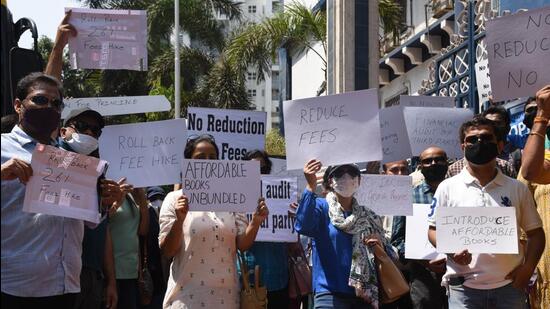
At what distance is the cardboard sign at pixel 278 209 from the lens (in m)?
7.82

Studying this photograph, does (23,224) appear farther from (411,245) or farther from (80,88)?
(80,88)

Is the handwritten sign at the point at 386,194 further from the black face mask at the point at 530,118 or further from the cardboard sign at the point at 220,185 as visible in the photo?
the black face mask at the point at 530,118

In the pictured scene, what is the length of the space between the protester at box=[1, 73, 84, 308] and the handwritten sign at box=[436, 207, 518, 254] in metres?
2.14

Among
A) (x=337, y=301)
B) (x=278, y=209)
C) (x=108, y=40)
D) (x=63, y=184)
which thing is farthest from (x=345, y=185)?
(x=63, y=184)

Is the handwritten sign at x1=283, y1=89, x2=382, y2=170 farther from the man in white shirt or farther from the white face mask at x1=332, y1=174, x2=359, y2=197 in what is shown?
the man in white shirt

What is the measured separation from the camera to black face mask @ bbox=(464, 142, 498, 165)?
6125mm

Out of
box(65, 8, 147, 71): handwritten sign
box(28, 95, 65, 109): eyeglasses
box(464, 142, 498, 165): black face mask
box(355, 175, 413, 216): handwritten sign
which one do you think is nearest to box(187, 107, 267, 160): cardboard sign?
box(65, 8, 147, 71): handwritten sign

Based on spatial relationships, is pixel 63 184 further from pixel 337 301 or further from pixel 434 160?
pixel 434 160

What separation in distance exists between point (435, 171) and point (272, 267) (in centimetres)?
134

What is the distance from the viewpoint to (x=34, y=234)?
4910mm

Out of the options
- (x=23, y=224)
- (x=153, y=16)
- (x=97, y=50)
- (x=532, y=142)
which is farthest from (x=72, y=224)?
(x=153, y=16)

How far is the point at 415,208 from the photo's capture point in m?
7.57

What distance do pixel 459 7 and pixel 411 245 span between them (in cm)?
1207

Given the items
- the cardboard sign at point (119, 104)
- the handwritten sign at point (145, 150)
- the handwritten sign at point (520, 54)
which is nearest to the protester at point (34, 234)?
the handwritten sign at point (520, 54)
